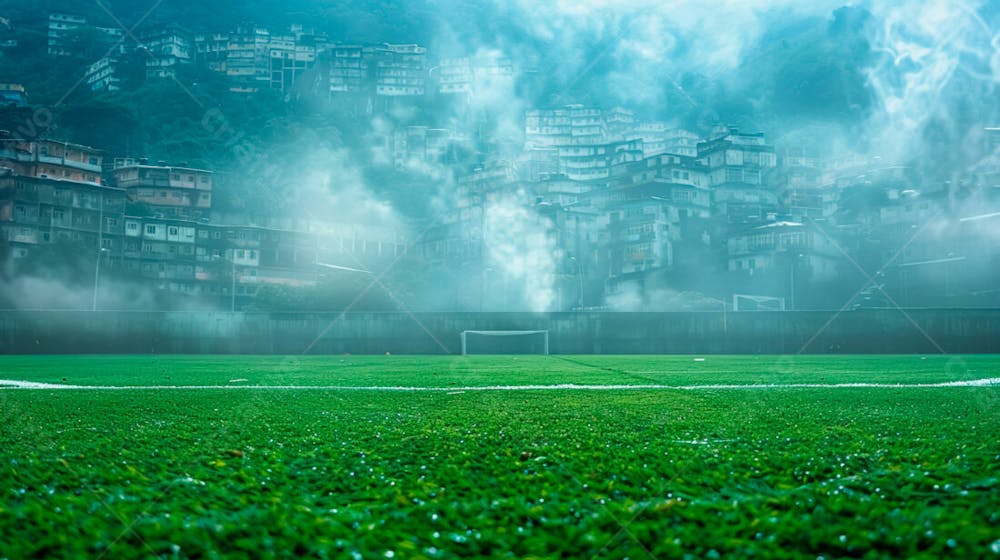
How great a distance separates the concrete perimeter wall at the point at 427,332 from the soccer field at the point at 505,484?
18.9m

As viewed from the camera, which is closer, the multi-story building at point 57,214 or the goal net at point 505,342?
the goal net at point 505,342

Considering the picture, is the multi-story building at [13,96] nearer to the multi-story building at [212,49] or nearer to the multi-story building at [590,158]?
the multi-story building at [212,49]

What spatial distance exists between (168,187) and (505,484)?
7352 cm

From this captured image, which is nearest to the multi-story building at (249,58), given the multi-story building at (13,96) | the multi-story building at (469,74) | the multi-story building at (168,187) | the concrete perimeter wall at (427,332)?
the multi-story building at (469,74)

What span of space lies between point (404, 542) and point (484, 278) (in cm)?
6844

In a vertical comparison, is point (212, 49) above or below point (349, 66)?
above

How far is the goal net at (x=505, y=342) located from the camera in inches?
943

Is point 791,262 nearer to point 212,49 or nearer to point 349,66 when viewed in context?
point 349,66

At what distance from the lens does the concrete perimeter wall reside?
22250mm

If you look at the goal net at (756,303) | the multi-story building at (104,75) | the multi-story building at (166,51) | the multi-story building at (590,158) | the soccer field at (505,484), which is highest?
the multi-story building at (166,51)

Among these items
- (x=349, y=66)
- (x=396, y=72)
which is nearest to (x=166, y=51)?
(x=349, y=66)

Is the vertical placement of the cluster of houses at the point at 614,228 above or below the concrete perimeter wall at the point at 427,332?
above

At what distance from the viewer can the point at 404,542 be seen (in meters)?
1.64

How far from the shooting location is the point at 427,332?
23344 millimetres
